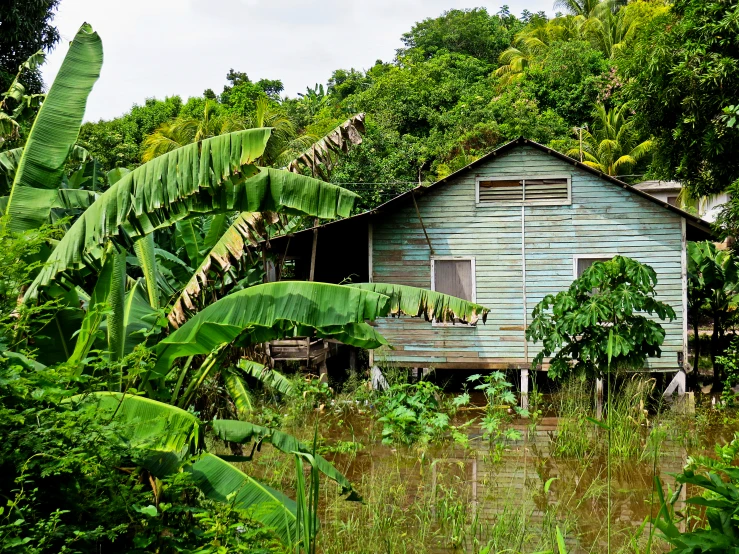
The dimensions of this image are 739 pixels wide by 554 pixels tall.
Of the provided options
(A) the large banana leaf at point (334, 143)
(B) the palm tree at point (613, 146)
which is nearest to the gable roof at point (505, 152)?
(A) the large banana leaf at point (334, 143)

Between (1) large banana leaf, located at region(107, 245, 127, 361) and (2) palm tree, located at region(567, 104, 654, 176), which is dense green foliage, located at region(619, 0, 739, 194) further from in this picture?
(2) palm tree, located at region(567, 104, 654, 176)

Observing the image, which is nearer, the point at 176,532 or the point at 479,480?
the point at 176,532

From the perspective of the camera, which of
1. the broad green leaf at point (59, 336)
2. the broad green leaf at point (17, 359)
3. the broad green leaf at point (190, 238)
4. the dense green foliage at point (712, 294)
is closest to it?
the broad green leaf at point (17, 359)

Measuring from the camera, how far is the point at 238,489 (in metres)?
4.79

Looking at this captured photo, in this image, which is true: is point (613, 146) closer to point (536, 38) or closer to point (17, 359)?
point (536, 38)

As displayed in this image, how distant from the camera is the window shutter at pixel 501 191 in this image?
49.6ft

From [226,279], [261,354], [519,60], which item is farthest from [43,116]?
[519,60]

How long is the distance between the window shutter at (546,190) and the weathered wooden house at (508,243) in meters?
0.02

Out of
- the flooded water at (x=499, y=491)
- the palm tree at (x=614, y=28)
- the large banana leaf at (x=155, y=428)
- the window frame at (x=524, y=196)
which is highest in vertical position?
the palm tree at (x=614, y=28)

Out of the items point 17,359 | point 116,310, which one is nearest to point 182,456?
point 17,359

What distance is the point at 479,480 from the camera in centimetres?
950

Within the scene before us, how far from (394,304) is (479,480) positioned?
142 inches

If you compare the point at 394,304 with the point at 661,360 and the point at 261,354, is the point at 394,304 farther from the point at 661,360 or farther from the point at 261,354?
the point at 661,360

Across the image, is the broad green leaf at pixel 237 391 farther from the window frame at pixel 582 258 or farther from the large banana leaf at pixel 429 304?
the window frame at pixel 582 258
